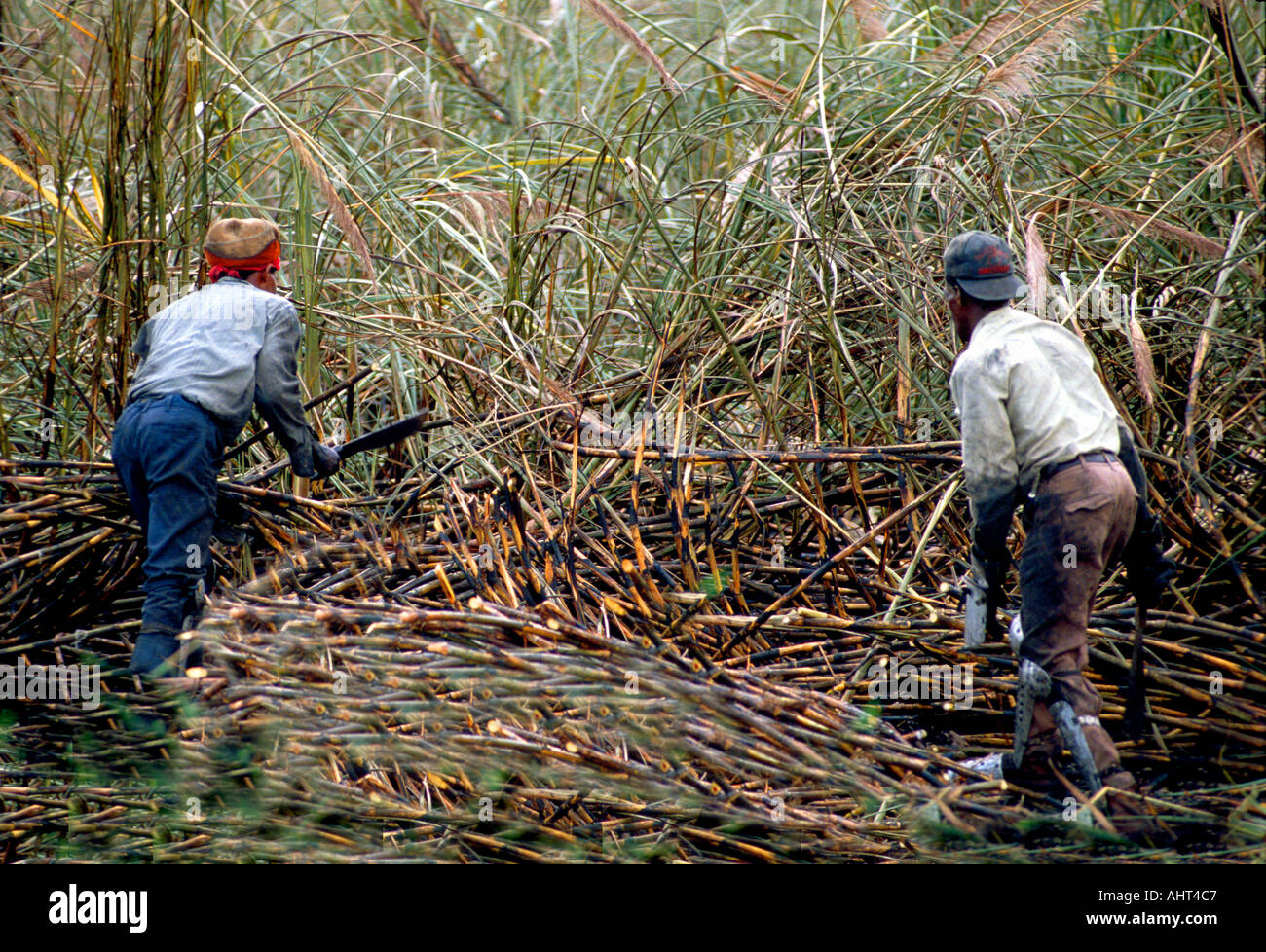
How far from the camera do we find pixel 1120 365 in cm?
395

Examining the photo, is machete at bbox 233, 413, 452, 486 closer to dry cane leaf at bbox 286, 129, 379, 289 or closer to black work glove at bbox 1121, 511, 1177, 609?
dry cane leaf at bbox 286, 129, 379, 289

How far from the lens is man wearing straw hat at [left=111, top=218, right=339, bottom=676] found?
11.8 ft

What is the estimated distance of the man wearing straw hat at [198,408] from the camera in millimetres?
3600

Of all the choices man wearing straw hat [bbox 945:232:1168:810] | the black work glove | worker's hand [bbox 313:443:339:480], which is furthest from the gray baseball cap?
worker's hand [bbox 313:443:339:480]

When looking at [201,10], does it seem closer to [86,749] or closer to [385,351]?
[385,351]

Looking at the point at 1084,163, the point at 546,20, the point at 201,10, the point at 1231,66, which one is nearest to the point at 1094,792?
the point at 1231,66

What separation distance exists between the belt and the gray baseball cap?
459 millimetres

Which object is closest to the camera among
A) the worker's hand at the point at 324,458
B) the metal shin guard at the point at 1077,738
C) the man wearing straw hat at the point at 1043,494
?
the metal shin guard at the point at 1077,738

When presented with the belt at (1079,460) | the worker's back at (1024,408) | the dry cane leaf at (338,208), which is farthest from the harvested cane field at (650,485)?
the belt at (1079,460)

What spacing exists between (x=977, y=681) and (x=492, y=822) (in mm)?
1467

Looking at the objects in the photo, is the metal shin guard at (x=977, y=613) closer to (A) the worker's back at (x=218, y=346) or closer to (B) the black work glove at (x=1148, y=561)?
(B) the black work glove at (x=1148, y=561)

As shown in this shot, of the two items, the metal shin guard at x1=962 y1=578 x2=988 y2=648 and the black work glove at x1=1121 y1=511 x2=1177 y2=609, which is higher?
the black work glove at x1=1121 y1=511 x2=1177 y2=609

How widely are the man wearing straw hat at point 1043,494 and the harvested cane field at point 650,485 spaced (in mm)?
215

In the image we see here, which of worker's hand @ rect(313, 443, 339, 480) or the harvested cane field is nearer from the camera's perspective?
the harvested cane field
